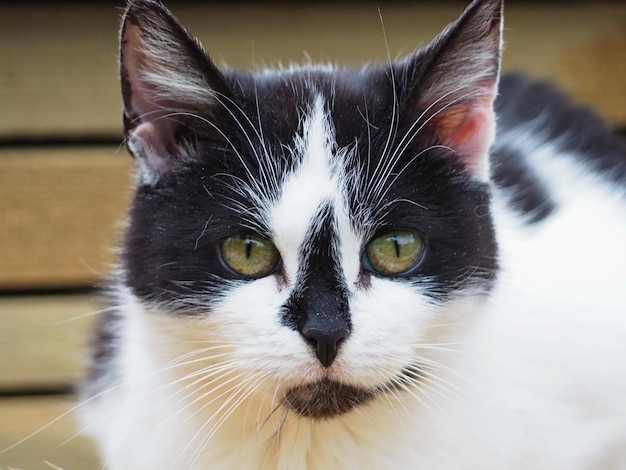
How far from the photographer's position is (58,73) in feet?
7.14

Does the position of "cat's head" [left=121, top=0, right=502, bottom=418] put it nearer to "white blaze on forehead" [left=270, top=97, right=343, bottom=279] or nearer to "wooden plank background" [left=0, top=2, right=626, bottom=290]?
"white blaze on forehead" [left=270, top=97, right=343, bottom=279]

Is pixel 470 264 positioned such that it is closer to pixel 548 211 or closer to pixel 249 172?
pixel 249 172

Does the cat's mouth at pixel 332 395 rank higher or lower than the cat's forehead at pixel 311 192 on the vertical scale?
lower

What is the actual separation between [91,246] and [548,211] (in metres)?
1.21

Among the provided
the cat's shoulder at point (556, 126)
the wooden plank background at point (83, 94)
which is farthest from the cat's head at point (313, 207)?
the wooden plank background at point (83, 94)

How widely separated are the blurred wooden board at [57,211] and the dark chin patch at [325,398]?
113cm

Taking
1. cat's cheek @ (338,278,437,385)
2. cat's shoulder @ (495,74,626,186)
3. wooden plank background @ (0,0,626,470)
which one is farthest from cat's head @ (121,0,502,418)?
wooden plank background @ (0,0,626,470)

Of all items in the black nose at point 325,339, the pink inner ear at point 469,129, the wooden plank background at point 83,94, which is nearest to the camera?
the black nose at point 325,339

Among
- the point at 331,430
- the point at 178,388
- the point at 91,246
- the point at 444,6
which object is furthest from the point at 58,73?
the point at 331,430

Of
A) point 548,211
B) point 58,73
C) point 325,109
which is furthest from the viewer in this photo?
point 58,73

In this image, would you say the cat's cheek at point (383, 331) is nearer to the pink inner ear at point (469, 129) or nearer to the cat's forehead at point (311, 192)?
the cat's forehead at point (311, 192)

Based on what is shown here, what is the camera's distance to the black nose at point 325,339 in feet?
3.56

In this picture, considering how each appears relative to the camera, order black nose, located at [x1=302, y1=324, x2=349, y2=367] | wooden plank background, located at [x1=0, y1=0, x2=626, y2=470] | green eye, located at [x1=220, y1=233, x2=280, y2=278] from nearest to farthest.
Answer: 1. black nose, located at [x1=302, y1=324, x2=349, y2=367]
2. green eye, located at [x1=220, y1=233, x2=280, y2=278]
3. wooden plank background, located at [x1=0, y1=0, x2=626, y2=470]

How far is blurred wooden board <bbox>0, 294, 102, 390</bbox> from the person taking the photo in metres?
2.23
